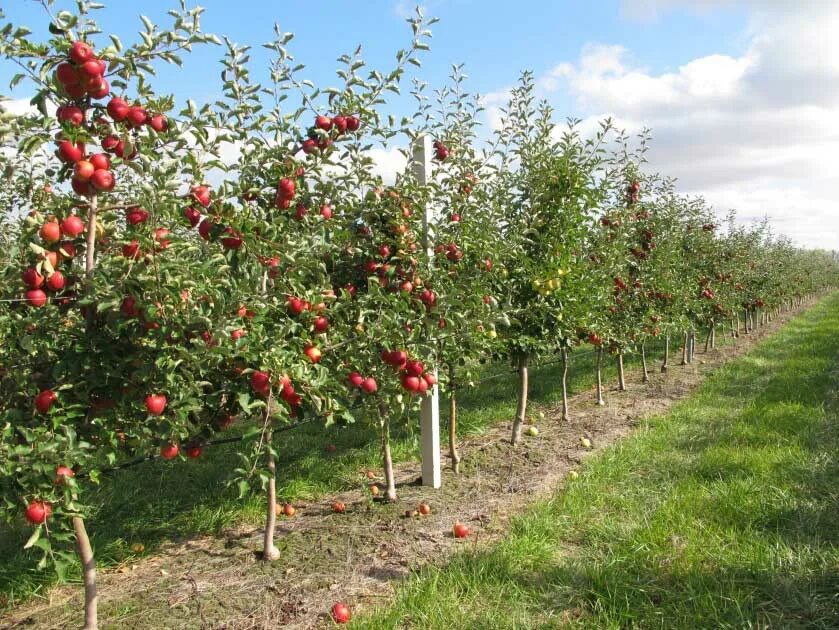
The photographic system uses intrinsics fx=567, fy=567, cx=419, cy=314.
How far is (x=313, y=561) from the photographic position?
3359 millimetres

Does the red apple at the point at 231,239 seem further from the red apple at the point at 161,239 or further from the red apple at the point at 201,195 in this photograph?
the red apple at the point at 161,239

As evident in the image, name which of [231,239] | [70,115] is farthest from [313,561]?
[70,115]

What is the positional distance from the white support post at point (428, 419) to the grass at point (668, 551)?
2.83ft

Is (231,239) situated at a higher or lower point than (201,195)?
lower

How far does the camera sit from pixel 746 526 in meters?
3.52

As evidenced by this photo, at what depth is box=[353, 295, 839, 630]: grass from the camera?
8.95 ft

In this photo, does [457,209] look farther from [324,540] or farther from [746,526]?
[746,526]

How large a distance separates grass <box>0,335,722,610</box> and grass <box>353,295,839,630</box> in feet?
3.70

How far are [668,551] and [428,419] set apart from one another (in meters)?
1.86

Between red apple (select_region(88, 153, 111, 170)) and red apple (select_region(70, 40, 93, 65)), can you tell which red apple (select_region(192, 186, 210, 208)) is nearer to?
red apple (select_region(88, 153, 111, 170))

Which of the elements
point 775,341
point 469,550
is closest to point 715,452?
point 469,550

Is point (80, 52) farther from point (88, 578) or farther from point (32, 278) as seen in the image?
point (88, 578)

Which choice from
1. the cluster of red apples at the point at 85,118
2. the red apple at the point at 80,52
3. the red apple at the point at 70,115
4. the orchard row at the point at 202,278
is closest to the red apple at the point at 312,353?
the orchard row at the point at 202,278

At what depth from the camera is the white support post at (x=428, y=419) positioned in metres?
3.96
